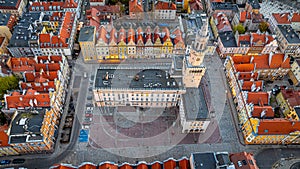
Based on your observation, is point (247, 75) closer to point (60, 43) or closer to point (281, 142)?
point (281, 142)

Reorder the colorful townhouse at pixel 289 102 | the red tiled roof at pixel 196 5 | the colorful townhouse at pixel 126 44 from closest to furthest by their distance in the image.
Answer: the colorful townhouse at pixel 289 102 → the colorful townhouse at pixel 126 44 → the red tiled roof at pixel 196 5

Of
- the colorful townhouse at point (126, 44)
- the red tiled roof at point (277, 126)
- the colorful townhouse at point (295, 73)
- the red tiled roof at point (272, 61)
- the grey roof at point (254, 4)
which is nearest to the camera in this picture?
the red tiled roof at point (277, 126)

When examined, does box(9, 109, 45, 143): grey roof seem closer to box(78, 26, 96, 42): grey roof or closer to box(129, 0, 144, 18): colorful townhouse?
box(78, 26, 96, 42): grey roof

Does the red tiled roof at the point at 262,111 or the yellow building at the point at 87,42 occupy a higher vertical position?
the yellow building at the point at 87,42

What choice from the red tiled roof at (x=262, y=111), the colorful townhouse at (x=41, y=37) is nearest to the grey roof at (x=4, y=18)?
the colorful townhouse at (x=41, y=37)

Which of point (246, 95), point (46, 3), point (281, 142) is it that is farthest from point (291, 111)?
point (46, 3)

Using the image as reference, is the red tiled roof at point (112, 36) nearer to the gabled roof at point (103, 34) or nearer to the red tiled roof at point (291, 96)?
the gabled roof at point (103, 34)

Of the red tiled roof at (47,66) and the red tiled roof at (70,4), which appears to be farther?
the red tiled roof at (70,4)

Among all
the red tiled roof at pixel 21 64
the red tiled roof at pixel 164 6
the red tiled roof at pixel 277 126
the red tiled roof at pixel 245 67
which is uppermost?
the red tiled roof at pixel 164 6
